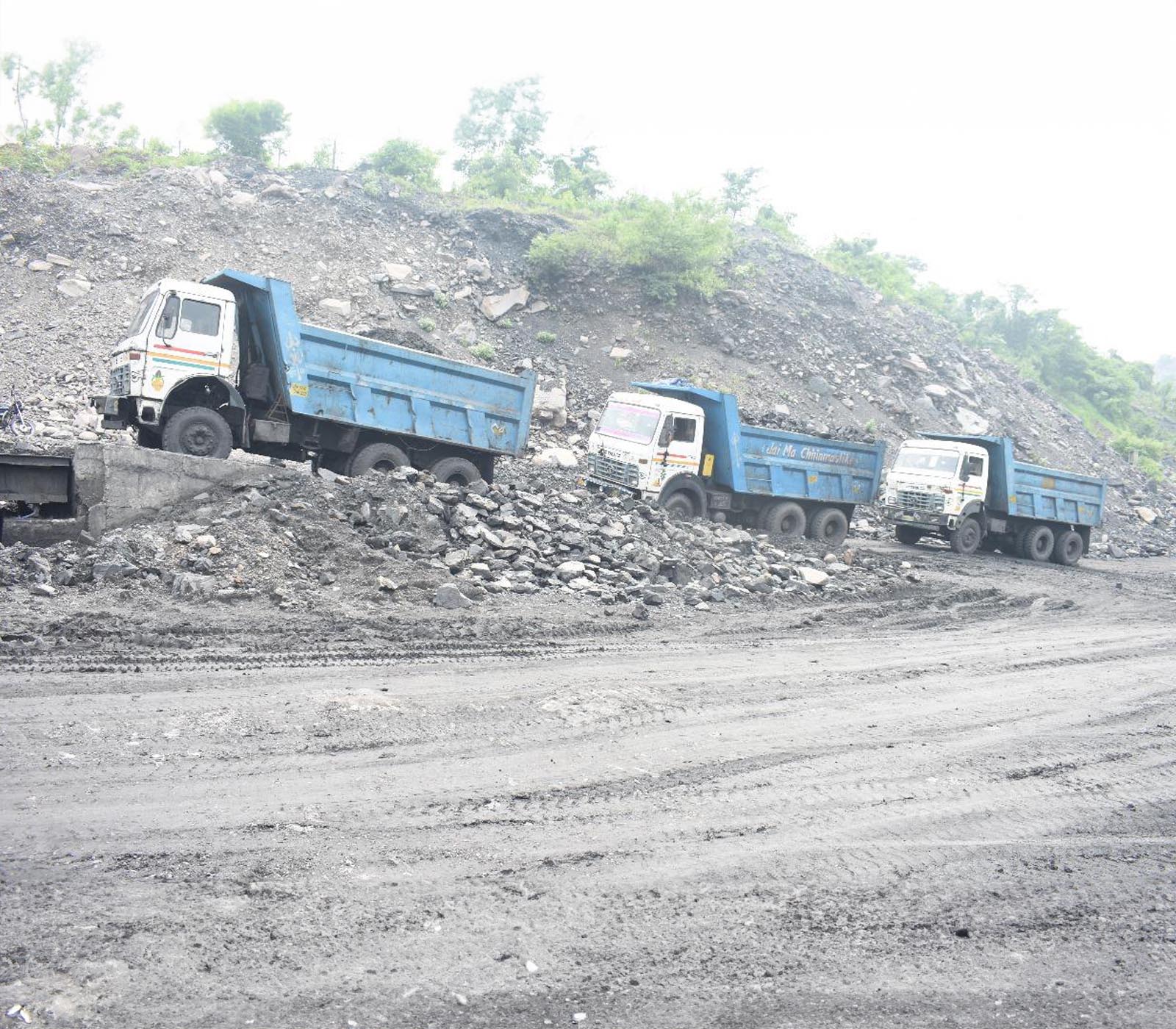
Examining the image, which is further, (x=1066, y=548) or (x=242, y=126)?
(x=242, y=126)

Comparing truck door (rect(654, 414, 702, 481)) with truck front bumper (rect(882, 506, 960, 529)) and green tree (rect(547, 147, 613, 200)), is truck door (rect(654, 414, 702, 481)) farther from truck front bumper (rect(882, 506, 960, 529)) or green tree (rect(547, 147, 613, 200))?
green tree (rect(547, 147, 613, 200))

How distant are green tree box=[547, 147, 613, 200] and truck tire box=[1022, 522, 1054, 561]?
26.1 m

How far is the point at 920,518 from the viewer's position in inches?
841

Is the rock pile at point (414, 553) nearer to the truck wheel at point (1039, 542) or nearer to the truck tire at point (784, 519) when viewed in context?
the truck tire at point (784, 519)

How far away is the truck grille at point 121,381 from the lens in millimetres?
12992

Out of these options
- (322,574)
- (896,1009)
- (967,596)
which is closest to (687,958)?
(896,1009)

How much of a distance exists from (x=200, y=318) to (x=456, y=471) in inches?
169

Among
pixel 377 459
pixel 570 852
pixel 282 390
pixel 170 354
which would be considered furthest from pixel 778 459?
pixel 570 852

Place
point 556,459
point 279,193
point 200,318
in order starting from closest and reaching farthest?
point 200,318 → point 556,459 → point 279,193

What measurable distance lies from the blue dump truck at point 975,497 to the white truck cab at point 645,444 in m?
6.12

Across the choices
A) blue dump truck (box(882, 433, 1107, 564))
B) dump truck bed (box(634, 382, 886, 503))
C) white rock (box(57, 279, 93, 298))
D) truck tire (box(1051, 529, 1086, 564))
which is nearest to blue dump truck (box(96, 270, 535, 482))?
dump truck bed (box(634, 382, 886, 503))

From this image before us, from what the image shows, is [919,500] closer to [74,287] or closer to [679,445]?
[679,445]

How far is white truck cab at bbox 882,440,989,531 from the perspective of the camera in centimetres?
2108

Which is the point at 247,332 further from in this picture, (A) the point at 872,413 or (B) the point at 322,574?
(A) the point at 872,413
